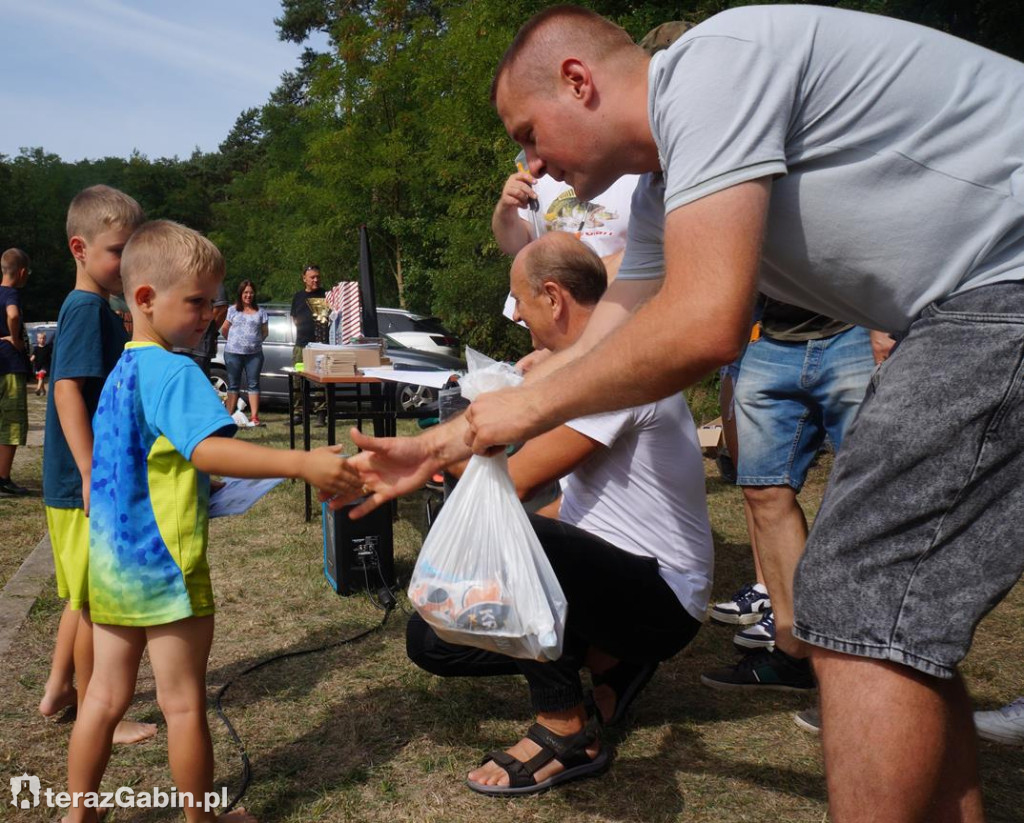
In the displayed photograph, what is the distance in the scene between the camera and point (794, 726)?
299 cm

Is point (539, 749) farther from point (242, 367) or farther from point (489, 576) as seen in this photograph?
point (242, 367)

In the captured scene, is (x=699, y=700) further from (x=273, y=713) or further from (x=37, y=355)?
(x=37, y=355)

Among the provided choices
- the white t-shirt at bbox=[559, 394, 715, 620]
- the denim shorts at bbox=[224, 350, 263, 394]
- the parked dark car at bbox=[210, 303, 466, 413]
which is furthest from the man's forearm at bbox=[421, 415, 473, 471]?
the parked dark car at bbox=[210, 303, 466, 413]

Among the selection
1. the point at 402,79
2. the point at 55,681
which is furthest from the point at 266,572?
the point at 402,79

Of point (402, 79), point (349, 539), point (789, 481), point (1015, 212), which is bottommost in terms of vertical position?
point (349, 539)

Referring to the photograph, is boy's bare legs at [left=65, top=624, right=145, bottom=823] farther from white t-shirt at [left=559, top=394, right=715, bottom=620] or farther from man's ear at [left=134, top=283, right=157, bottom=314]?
white t-shirt at [left=559, top=394, right=715, bottom=620]

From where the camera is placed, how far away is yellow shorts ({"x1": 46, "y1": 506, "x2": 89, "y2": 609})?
265 cm

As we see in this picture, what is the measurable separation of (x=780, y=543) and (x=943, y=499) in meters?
1.82

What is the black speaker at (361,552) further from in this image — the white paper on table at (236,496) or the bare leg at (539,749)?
the white paper on table at (236,496)

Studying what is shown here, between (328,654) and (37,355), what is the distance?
16837 millimetres

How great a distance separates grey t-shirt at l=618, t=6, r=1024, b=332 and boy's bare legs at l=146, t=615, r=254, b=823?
5.20 feet

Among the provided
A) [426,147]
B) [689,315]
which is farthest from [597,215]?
[426,147]

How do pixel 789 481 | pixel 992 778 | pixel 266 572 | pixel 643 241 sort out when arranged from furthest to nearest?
pixel 266 572
pixel 789 481
pixel 992 778
pixel 643 241

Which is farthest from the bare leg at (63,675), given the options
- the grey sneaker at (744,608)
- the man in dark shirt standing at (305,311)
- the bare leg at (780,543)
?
the man in dark shirt standing at (305,311)
